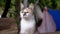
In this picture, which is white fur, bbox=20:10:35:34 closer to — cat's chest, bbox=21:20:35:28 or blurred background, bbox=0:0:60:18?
cat's chest, bbox=21:20:35:28

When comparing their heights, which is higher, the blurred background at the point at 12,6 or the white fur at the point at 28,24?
the blurred background at the point at 12,6

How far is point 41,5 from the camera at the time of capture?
832 mm

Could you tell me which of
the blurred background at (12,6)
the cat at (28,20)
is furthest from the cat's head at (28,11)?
the blurred background at (12,6)

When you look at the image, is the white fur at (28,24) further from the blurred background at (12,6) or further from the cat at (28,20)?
the blurred background at (12,6)

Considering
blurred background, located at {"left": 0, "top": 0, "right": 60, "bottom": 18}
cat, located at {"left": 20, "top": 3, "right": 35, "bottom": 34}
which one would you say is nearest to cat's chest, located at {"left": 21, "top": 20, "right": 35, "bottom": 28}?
cat, located at {"left": 20, "top": 3, "right": 35, "bottom": 34}

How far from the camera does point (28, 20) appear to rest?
767mm

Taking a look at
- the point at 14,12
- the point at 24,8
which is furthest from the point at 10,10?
the point at 24,8

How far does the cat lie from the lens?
0.75 m

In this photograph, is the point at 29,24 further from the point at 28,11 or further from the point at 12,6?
the point at 12,6

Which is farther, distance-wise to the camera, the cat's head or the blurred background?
the blurred background

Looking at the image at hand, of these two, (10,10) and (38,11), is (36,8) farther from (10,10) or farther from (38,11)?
(10,10)

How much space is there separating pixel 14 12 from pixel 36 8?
0.17 metres

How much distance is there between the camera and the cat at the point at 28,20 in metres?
0.75

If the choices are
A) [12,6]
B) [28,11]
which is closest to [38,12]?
[28,11]
